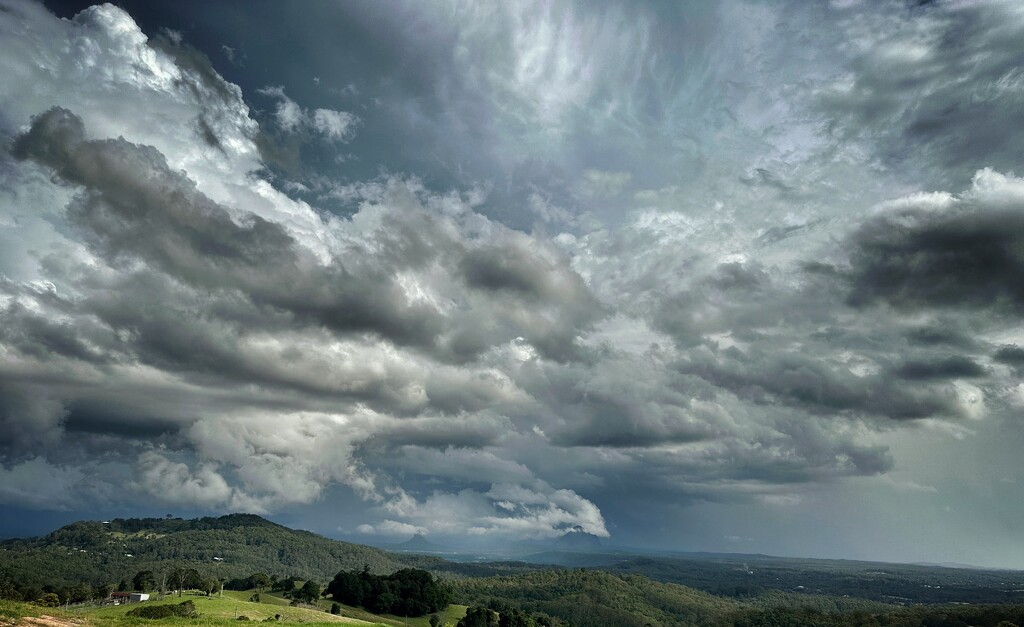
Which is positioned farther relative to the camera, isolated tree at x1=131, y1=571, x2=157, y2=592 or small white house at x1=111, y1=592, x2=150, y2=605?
isolated tree at x1=131, y1=571, x2=157, y2=592

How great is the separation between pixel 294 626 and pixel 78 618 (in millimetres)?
16920

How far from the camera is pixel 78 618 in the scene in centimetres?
4959

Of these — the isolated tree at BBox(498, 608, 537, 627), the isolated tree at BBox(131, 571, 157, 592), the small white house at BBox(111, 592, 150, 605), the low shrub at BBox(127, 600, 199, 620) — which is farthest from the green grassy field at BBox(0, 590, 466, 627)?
the isolated tree at BBox(498, 608, 537, 627)

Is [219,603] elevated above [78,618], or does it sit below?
below

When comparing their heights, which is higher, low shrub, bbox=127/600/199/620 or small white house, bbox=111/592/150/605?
low shrub, bbox=127/600/199/620

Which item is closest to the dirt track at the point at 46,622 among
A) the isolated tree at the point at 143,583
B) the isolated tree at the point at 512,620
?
the isolated tree at the point at 512,620

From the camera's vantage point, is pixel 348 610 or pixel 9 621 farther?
pixel 348 610

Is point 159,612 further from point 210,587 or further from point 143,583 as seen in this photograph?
point 143,583

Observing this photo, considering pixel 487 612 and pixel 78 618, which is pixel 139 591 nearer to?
pixel 487 612

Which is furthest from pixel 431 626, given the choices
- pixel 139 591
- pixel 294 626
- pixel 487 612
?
pixel 294 626

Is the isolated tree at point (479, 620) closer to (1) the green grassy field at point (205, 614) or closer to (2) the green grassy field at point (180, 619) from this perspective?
(1) the green grassy field at point (205, 614)

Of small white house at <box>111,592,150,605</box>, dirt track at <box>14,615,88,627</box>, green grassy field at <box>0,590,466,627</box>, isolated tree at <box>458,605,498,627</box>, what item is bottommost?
isolated tree at <box>458,605,498,627</box>

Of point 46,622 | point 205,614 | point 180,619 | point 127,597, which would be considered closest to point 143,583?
point 127,597

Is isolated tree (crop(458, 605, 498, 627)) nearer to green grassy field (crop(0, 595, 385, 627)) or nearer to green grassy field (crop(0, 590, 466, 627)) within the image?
green grassy field (crop(0, 590, 466, 627))
